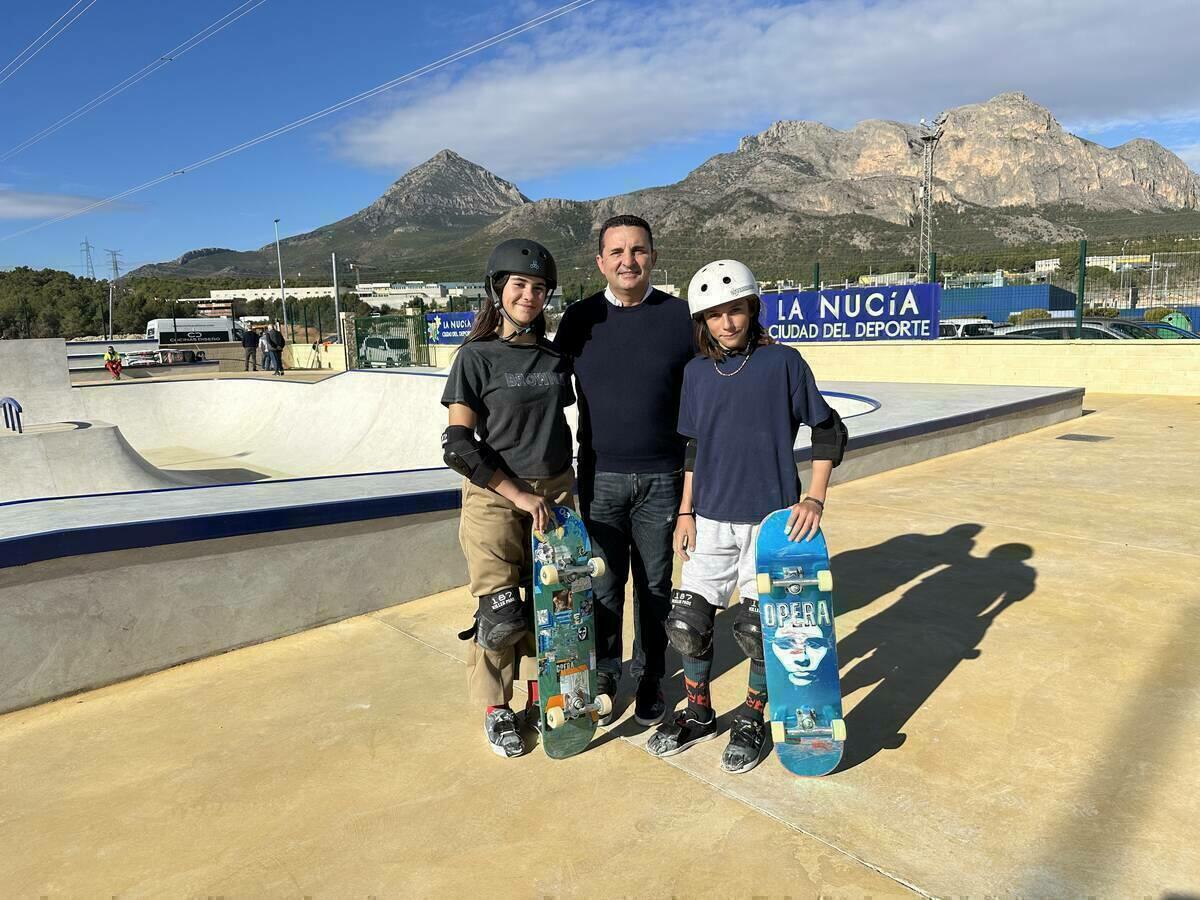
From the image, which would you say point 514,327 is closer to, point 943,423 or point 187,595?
point 187,595

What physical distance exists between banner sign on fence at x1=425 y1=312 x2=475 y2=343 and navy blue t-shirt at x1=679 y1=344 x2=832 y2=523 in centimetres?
2226

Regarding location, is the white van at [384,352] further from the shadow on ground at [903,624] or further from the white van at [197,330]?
the white van at [197,330]

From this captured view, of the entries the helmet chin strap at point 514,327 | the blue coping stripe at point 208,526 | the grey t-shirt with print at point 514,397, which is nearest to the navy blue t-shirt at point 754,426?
the grey t-shirt with print at point 514,397

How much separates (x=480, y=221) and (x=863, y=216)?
12207 centimetres

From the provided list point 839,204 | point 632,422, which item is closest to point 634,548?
point 632,422

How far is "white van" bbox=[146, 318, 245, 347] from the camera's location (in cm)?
4616

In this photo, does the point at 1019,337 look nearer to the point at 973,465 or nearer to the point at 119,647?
the point at 973,465

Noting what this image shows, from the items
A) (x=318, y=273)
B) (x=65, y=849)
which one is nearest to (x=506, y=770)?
(x=65, y=849)

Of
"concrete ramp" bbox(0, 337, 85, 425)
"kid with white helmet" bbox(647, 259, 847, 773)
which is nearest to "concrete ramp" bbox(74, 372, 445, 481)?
"concrete ramp" bbox(0, 337, 85, 425)

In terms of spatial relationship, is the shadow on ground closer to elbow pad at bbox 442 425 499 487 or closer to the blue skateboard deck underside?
the blue skateboard deck underside

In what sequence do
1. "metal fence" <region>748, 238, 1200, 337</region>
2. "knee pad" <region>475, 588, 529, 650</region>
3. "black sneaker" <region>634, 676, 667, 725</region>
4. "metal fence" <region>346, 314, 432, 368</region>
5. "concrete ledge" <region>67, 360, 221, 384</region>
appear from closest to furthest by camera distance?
1. "knee pad" <region>475, 588, 529, 650</region>
2. "black sneaker" <region>634, 676, 667, 725</region>
3. "metal fence" <region>748, 238, 1200, 337</region>
4. "metal fence" <region>346, 314, 432, 368</region>
5. "concrete ledge" <region>67, 360, 221, 384</region>

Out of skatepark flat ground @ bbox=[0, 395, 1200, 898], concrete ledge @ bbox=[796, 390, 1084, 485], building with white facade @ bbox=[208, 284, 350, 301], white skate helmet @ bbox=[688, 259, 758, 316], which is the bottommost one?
skatepark flat ground @ bbox=[0, 395, 1200, 898]

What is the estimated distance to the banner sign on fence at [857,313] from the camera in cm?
1549

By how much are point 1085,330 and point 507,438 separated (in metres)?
16.3
